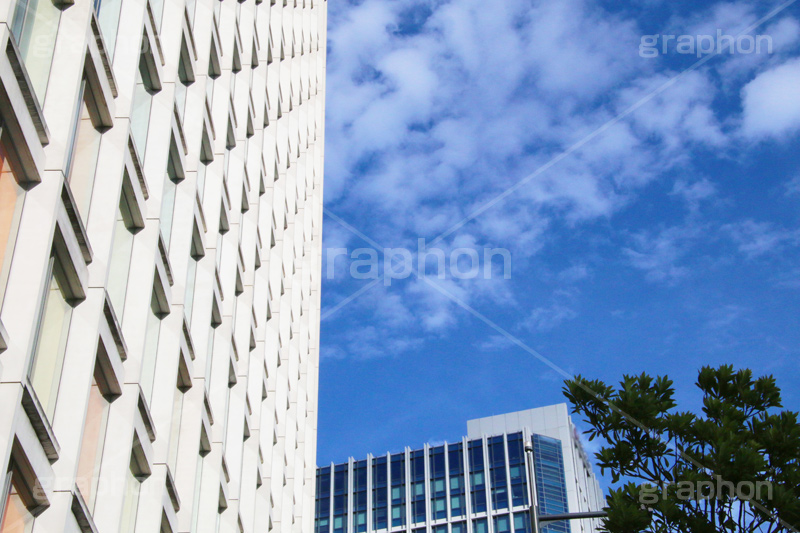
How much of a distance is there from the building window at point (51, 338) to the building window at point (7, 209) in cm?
162

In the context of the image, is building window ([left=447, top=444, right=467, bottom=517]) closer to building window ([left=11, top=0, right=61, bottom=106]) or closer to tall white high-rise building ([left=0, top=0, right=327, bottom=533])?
tall white high-rise building ([left=0, top=0, right=327, bottom=533])

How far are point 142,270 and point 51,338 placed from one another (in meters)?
5.14

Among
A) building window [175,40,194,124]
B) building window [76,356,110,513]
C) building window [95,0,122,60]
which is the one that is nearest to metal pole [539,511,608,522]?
building window [76,356,110,513]

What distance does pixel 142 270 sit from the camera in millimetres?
21797

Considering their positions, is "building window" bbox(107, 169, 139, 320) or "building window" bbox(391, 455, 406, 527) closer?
"building window" bbox(107, 169, 139, 320)

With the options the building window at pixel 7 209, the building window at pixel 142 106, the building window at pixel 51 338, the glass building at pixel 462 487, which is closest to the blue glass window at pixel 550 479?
the glass building at pixel 462 487

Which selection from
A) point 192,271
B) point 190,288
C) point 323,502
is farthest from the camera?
point 323,502

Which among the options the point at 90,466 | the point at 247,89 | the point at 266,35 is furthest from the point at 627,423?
the point at 266,35

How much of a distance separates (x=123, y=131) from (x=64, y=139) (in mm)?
3735

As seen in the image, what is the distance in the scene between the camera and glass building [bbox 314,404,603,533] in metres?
92.8

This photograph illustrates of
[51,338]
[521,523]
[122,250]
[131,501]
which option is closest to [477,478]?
[521,523]

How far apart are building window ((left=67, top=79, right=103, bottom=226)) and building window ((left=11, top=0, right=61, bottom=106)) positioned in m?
1.59

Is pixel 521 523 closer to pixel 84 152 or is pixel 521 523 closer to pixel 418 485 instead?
pixel 418 485

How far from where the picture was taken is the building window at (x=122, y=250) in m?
20.8
